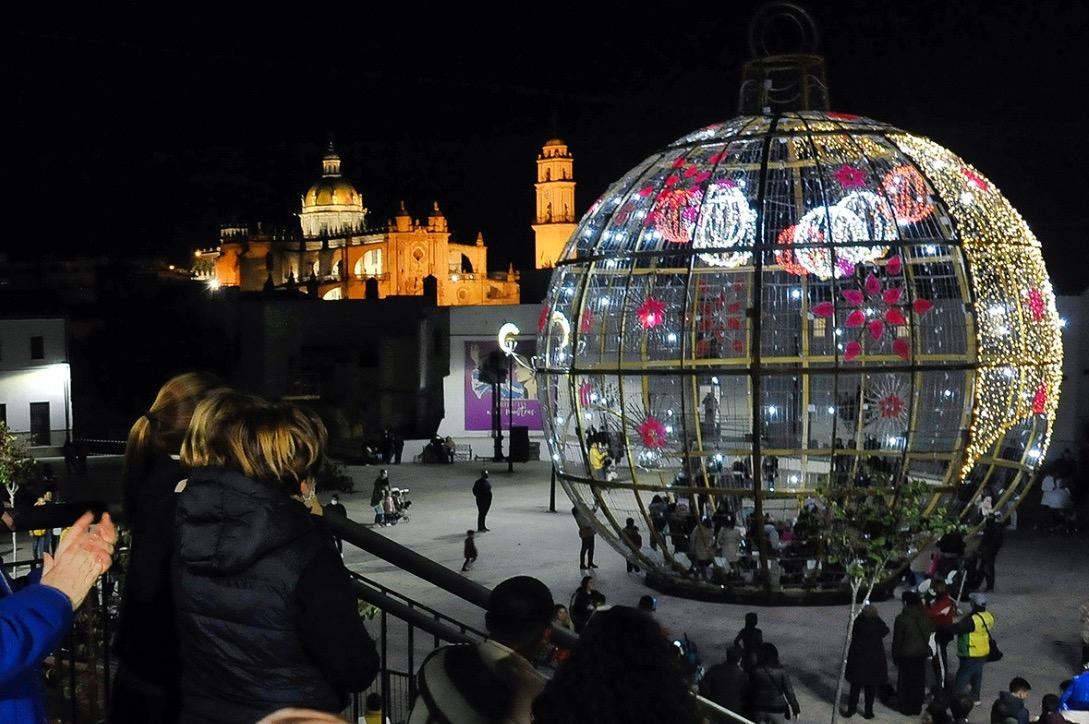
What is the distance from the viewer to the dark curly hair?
→ 2.65m

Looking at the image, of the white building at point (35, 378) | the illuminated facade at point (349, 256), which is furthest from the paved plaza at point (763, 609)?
the illuminated facade at point (349, 256)

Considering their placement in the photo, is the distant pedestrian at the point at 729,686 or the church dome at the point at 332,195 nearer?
the distant pedestrian at the point at 729,686

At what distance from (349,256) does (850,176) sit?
66.0m

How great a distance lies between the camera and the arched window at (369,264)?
247 ft

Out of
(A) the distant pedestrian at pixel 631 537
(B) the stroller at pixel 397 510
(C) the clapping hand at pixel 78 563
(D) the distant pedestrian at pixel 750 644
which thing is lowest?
(B) the stroller at pixel 397 510

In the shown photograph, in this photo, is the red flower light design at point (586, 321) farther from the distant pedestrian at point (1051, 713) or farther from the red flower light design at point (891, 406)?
the distant pedestrian at point (1051, 713)

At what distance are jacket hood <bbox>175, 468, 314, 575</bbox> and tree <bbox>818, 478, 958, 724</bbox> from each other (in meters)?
8.64

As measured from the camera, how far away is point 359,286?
75.6 m

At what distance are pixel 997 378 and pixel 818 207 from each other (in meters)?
2.12

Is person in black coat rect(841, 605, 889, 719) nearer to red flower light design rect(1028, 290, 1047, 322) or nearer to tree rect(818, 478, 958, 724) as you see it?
tree rect(818, 478, 958, 724)

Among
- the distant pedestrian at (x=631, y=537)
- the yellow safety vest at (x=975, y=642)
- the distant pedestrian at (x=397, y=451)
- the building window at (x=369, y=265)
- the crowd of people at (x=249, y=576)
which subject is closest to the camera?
the crowd of people at (x=249, y=576)

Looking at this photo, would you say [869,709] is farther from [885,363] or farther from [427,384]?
[427,384]

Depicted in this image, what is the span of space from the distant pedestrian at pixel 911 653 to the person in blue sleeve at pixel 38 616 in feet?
32.6

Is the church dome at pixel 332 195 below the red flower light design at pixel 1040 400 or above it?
above
